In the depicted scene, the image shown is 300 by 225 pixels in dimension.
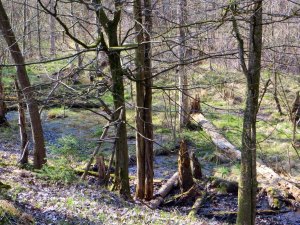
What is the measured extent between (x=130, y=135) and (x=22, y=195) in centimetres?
881

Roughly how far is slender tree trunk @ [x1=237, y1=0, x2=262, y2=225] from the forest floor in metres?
1.33

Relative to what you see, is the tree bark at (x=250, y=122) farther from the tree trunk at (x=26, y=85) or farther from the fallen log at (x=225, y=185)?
the tree trunk at (x=26, y=85)

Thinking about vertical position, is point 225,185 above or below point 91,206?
below

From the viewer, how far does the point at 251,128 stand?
6.34 m

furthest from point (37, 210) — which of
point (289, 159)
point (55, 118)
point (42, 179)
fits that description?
point (55, 118)

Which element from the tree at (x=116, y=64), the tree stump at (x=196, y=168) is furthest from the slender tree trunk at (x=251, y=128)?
the tree stump at (x=196, y=168)

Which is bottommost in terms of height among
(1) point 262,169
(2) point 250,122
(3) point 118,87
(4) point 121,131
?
(1) point 262,169

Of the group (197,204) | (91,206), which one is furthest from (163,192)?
(91,206)

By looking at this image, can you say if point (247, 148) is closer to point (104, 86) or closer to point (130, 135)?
point (104, 86)

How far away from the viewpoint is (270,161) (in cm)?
1241

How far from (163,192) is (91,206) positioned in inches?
126

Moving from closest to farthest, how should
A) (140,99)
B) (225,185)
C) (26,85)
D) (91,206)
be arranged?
1. (91,206)
2. (140,99)
3. (26,85)
4. (225,185)

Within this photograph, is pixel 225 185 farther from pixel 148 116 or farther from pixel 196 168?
pixel 148 116

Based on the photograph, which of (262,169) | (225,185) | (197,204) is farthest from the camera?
(262,169)
